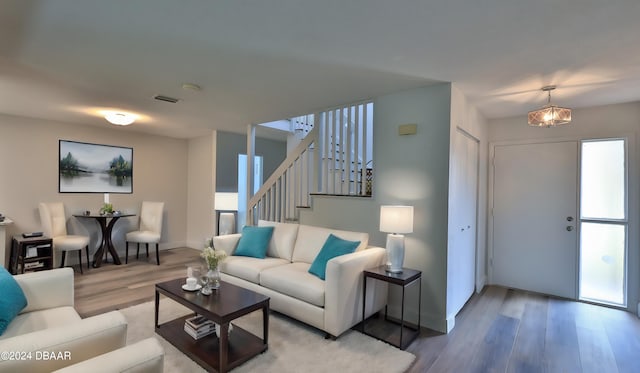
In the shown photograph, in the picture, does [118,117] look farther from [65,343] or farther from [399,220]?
[399,220]

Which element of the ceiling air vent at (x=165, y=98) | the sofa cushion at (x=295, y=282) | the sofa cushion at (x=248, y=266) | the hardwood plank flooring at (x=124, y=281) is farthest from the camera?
the ceiling air vent at (x=165, y=98)

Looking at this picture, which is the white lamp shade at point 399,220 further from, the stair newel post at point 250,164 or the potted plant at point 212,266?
the stair newel post at point 250,164

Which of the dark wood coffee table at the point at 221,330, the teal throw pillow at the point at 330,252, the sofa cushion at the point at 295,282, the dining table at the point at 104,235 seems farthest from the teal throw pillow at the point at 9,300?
the dining table at the point at 104,235

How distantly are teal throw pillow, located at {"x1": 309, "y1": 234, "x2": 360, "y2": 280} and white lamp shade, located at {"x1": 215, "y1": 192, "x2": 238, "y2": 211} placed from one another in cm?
244

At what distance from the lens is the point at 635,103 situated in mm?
3439

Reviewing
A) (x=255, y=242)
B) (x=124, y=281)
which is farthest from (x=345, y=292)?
(x=124, y=281)

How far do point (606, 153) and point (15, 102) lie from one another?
23.9ft

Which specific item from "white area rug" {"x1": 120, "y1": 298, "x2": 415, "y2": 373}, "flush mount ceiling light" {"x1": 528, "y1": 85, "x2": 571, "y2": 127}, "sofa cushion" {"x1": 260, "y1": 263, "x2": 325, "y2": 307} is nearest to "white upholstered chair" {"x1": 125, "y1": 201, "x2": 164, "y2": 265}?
"white area rug" {"x1": 120, "y1": 298, "x2": 415, "y2": 373}

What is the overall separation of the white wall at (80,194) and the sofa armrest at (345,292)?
4741mm

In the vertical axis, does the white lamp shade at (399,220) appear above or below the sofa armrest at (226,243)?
above

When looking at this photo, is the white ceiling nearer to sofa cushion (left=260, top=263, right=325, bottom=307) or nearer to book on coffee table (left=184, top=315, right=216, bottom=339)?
sofa cushion (left=260, top=263, right=325, bottom=307)

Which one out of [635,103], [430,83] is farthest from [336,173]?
[635,103]

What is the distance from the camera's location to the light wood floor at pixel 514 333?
2.39 metres

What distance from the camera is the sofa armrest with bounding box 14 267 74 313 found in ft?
6.66
